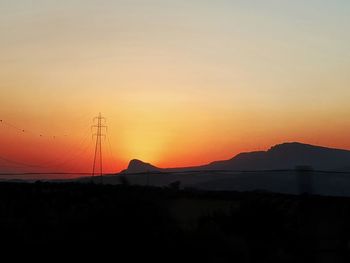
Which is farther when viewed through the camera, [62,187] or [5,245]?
[62,187]

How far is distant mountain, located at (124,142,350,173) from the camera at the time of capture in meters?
98.1

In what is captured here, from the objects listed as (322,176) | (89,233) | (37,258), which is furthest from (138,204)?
(322,176)

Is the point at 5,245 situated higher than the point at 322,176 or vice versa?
the point at 322,176

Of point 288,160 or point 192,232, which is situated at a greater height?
point 288,160

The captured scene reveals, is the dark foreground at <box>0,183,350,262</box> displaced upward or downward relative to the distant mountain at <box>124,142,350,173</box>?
downward

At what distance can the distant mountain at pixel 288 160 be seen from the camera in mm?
98125

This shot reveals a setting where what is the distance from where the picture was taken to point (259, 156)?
426 feet

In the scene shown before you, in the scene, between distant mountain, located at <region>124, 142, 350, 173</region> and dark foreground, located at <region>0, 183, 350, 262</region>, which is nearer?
dark foreground, located at <region>0, 183, 350, 262</region>

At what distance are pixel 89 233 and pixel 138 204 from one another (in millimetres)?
1730

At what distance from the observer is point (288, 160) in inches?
4188

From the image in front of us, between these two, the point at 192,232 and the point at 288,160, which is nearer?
the point at 192,232

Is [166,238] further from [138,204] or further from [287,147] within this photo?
[287,147]

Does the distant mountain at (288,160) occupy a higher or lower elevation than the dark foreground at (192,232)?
higher

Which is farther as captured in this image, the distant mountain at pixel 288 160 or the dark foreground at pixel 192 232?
the distant mountain at pixel 288 160
